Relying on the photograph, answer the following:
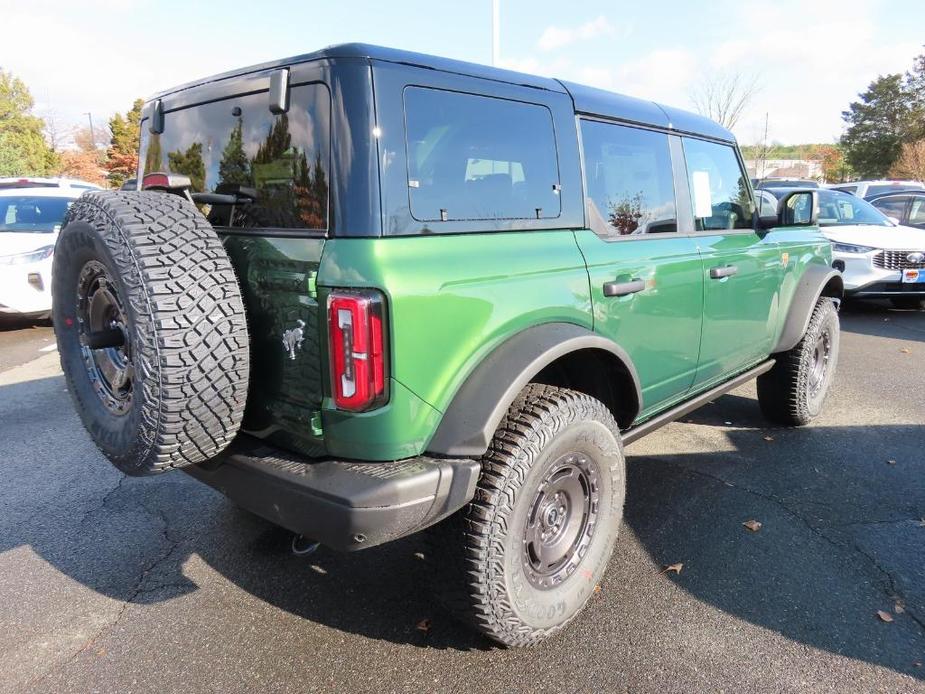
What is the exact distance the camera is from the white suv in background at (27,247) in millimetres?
7449

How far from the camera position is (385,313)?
1.89 meters

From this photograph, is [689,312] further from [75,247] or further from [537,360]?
[75,247]

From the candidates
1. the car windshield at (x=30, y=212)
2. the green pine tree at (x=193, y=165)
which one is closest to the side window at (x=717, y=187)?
the green pine tree at (x=193, y=165)

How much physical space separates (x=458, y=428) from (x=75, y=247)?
4.69ft

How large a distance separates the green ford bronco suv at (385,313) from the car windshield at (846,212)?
26.1 feet

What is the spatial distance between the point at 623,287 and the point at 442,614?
60.6 inches

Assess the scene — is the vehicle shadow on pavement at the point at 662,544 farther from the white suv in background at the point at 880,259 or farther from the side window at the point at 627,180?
the white suv in background at the point at 880,259

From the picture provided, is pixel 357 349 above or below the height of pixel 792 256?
below

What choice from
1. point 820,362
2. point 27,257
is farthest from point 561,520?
point 27,257

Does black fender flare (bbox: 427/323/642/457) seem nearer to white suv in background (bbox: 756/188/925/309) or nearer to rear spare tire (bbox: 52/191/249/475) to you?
rear spare tire (bbox: 52/191/249/475)

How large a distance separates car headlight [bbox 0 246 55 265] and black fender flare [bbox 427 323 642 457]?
24.6 feet

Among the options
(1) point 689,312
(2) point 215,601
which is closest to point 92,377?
(2) point 215,601

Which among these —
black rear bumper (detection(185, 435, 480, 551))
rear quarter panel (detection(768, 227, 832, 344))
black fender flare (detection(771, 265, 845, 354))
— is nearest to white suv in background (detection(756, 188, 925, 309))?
rear quarter panel (detection(768, 227, 832, 344))

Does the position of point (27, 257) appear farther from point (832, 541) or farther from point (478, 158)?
point (832, 541)
